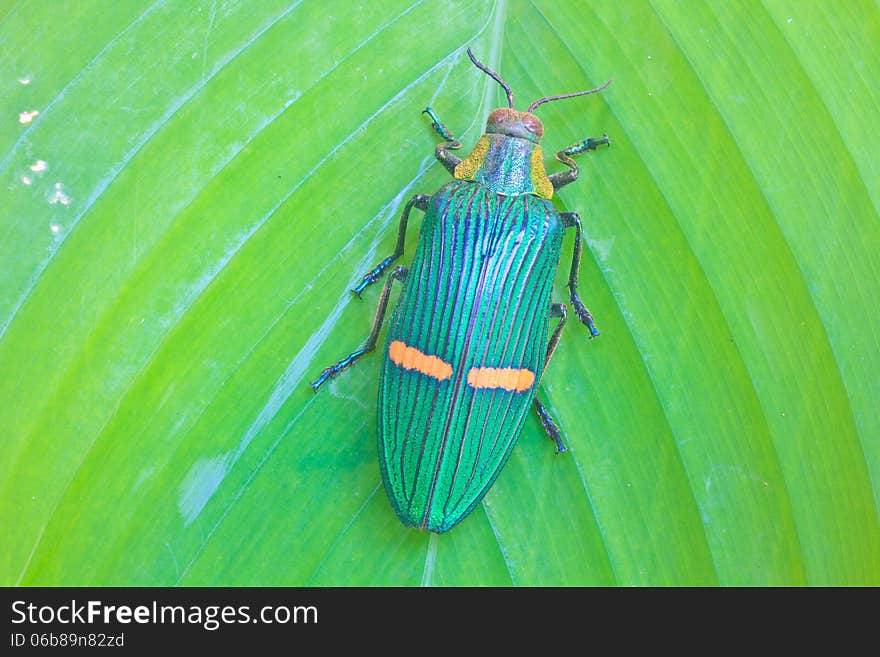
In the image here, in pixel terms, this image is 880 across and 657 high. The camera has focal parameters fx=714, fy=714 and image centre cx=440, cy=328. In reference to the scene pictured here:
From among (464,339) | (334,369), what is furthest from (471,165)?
(334,369)

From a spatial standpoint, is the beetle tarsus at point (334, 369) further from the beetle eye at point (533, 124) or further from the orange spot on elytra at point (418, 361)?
the beetle eye at point (533, 124)

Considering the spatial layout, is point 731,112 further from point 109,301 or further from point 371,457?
point 109,301

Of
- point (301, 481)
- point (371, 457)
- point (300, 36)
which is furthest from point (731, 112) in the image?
point (301, 481)

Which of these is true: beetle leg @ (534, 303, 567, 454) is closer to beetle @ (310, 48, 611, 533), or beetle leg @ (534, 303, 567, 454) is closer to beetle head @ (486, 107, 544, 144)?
beetle @ (310, 48, 611, 533)

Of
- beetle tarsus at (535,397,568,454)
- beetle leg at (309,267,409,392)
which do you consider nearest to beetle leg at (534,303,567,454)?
beetle tarsus at (535,397,568,454)

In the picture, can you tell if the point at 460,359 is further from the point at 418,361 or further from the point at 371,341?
the point at 371,341

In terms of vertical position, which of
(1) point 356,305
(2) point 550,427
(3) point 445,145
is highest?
(3) point 445,145
